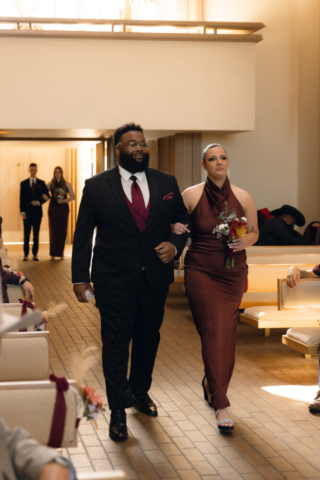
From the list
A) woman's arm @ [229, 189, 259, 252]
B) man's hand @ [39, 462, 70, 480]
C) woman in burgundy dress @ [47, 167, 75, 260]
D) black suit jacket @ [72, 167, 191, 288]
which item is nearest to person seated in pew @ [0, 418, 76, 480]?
man's hand @ [39, 462, 70, 480]

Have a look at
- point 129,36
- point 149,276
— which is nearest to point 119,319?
point 149,276

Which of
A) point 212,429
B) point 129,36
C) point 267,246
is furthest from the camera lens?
point 129,36

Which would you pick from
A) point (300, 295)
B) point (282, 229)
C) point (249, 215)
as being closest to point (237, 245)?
point (249, 215)

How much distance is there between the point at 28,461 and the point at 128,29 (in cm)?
1051

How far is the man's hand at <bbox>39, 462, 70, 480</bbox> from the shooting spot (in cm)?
159

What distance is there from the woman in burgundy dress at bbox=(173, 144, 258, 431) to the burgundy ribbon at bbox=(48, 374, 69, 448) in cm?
227

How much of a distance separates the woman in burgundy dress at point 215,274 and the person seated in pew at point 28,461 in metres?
2.95

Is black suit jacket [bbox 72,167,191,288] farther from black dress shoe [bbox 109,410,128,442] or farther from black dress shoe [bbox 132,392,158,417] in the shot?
black dress shoe [bbox 132,392,158,417]

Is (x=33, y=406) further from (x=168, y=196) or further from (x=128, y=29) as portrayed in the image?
(x=128, y=29)

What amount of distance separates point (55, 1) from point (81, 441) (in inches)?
418

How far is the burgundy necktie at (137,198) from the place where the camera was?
441 centimetres

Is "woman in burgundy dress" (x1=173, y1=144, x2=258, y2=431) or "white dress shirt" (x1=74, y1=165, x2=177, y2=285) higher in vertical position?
"white dress shirt" (x1=74, y1=165, x2=177, y2=285)

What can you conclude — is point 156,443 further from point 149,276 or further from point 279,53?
point 279,53

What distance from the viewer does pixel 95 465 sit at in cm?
388
